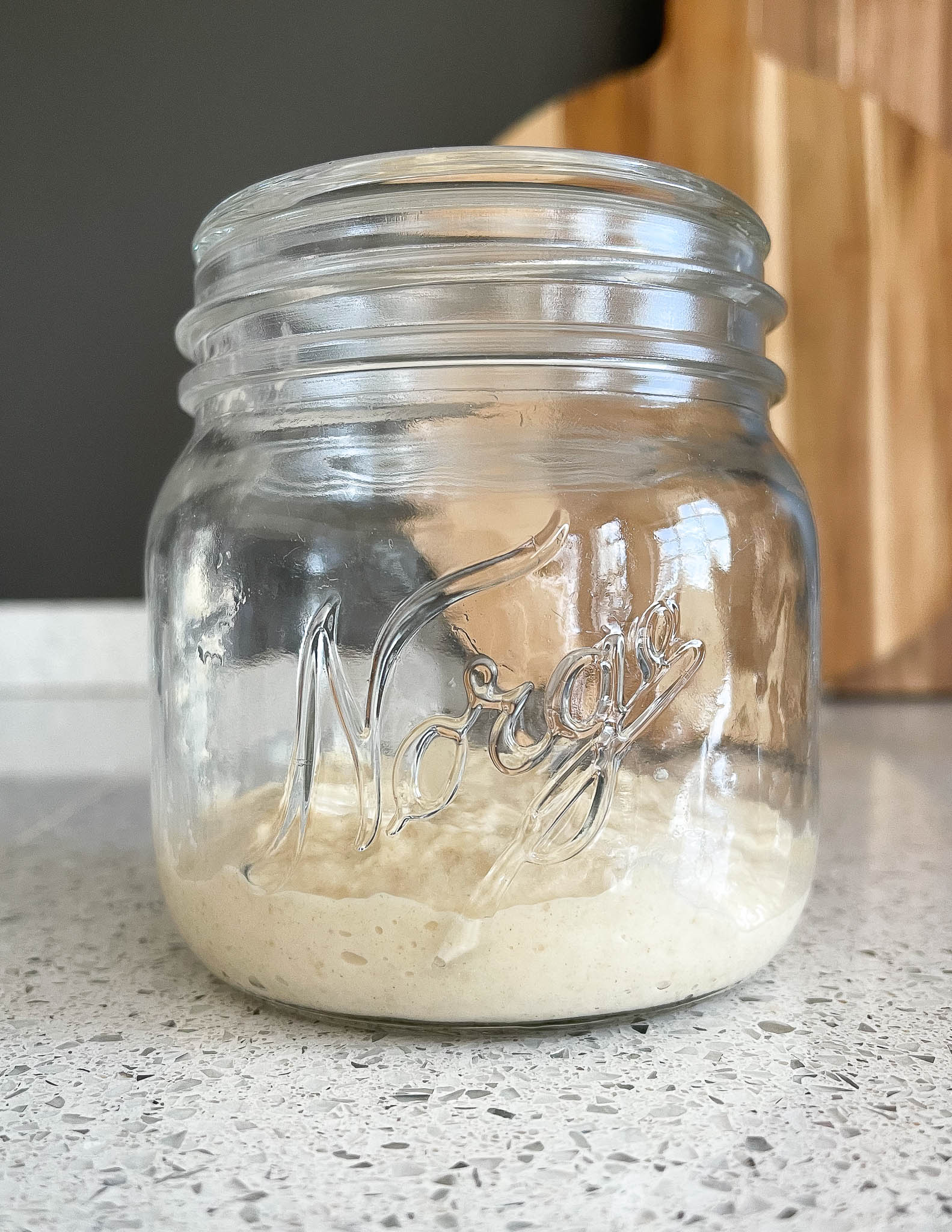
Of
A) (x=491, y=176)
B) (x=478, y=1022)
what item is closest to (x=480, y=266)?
(x=491, y=176)

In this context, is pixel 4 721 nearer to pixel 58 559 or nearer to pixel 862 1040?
pixel 58 559

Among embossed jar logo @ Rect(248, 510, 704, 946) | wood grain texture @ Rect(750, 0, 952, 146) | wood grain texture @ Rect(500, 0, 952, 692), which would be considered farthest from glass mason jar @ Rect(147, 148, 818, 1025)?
wood grain texture @ Rect(750, 0, 952, 146)

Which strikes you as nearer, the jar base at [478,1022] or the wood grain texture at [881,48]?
the jar base at [478,1022]

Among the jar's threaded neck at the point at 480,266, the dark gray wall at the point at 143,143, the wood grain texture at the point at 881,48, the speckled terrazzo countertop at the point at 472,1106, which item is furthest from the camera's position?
the dark gray wall at the point at 143,143

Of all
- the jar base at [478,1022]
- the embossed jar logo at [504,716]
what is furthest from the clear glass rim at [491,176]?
the jar base at [478,1022]

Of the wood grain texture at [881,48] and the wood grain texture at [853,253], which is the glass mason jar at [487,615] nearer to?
the wood grain texture at [853,253]

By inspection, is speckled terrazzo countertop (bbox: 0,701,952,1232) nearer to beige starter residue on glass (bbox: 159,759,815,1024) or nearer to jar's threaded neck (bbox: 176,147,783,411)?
beige starter residue on glass (bbox: 159,759,815,1024)
